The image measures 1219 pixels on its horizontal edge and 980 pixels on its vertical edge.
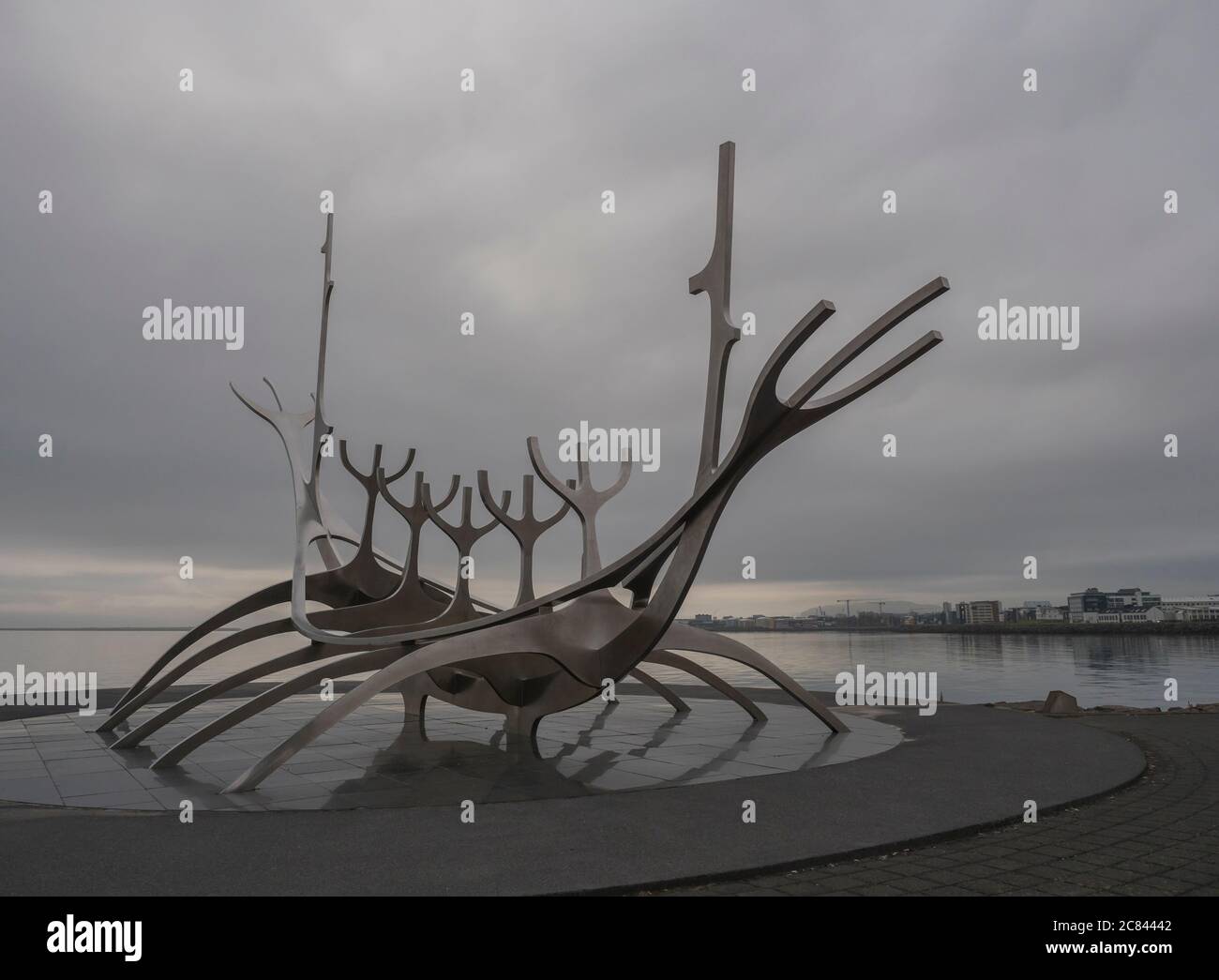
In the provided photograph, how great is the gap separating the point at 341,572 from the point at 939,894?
379 inches

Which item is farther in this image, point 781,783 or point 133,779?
point 133,779

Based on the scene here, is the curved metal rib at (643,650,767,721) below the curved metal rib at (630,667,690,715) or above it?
above

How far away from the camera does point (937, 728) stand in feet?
36.6

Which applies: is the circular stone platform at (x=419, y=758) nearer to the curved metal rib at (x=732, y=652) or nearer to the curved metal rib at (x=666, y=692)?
the curved metal rib at (x=666, y=692)

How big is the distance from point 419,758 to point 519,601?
102 inches

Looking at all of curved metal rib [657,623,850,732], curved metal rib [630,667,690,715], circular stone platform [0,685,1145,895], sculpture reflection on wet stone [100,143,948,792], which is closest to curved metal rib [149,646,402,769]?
sculpture reflection on wet stone [100,143,948,792]

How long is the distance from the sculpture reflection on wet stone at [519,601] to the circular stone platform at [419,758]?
1.50 feet

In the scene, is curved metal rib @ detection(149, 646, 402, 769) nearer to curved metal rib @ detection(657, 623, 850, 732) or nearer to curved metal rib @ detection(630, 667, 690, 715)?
curved metal rib @ detection(657, 623, 850, 732)

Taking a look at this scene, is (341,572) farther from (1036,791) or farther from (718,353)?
(1036,791)

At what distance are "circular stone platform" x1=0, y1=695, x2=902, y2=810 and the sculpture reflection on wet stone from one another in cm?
46

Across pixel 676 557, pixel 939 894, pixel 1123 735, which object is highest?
pixel 676 557

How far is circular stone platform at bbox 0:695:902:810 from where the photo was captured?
7.48m

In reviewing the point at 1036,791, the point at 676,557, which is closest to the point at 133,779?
the point at 676,557

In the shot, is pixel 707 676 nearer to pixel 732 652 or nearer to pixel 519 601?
pixel 732 652
